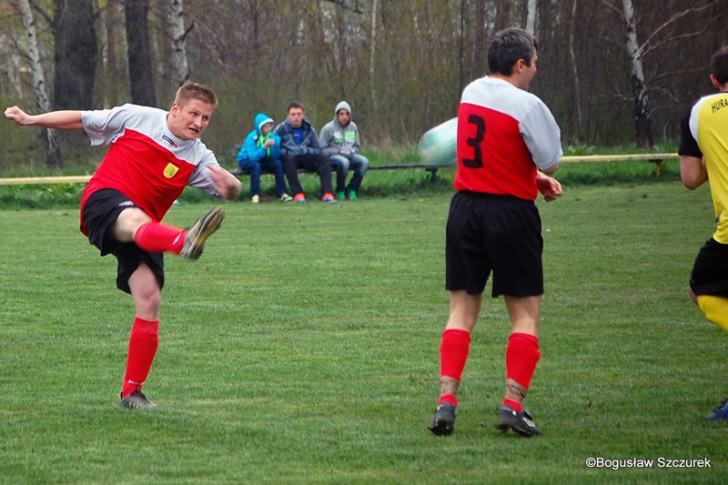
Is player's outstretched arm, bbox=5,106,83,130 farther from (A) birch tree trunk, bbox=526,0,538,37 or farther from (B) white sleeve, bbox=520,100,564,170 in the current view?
(A) birch tree trunk, bbox=526,0,538,37

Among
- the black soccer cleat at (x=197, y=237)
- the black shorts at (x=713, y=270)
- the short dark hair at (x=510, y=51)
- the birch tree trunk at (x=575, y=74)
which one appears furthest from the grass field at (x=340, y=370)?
the birch tree trunk at (x=575, y=74)

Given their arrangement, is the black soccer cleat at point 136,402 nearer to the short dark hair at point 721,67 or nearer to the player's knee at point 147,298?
the player's knee at point 147,298

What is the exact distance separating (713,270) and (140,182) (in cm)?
284

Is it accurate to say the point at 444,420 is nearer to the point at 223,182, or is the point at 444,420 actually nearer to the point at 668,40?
the point at 223,182

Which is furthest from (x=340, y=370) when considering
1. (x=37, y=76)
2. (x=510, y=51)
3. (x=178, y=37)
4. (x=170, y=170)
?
(x=37, y=76)

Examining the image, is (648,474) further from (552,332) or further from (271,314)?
(271,314)

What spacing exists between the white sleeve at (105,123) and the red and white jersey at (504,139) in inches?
71.4

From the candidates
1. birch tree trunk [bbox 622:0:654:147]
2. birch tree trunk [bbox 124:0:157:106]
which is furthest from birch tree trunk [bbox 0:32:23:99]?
birch tree trunk [bbox 622:0:654:147]

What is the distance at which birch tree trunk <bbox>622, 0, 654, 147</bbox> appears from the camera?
25.7 meters

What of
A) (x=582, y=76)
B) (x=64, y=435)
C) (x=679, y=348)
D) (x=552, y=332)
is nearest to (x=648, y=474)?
(x=64, y=435)

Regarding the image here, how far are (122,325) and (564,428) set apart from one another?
A: 414 centimetres

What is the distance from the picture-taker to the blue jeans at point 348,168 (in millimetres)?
19766

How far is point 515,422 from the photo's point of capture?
5430 millimetres

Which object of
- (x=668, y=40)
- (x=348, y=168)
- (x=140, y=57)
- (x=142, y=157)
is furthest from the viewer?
(x=668, y=40)
